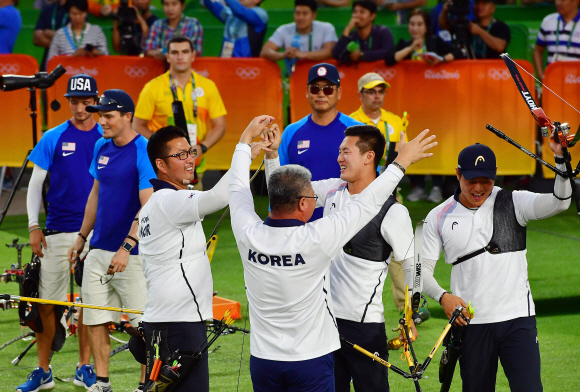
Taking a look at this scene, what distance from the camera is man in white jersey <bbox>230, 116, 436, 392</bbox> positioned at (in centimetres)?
370

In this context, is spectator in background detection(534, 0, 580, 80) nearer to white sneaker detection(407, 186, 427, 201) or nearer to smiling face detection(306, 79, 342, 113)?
white sneaker detection(407, 186, 427, 201)

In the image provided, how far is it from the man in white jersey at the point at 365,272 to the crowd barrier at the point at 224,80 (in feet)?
21.9

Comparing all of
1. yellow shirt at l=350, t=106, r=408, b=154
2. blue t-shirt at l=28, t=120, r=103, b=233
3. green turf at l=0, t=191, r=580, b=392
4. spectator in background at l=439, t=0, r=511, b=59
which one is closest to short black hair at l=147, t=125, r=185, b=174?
green turf at l=0, t=191, r=580, b=392

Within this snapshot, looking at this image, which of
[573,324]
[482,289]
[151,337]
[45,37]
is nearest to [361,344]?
[482,289]

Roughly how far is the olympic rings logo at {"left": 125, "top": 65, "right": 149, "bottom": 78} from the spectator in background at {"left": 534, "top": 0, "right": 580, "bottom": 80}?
540cm

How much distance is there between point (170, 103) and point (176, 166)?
4565mm

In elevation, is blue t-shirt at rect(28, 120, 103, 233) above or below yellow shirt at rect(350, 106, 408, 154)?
below

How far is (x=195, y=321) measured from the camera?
445 cm

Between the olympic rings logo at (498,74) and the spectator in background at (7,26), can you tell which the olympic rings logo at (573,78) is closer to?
the olympic rings logo at (498,74)

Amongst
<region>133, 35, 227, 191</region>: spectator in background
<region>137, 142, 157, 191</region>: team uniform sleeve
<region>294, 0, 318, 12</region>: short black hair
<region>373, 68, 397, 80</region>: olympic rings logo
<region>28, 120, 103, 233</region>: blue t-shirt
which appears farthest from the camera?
<region>373, 68, 397, 80</region>: olympic rings logo

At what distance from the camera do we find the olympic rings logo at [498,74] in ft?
35.0

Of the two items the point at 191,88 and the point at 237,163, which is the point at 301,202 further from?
the point at 191,88

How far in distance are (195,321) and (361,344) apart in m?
0.92

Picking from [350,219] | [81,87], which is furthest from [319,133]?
[350,219]
